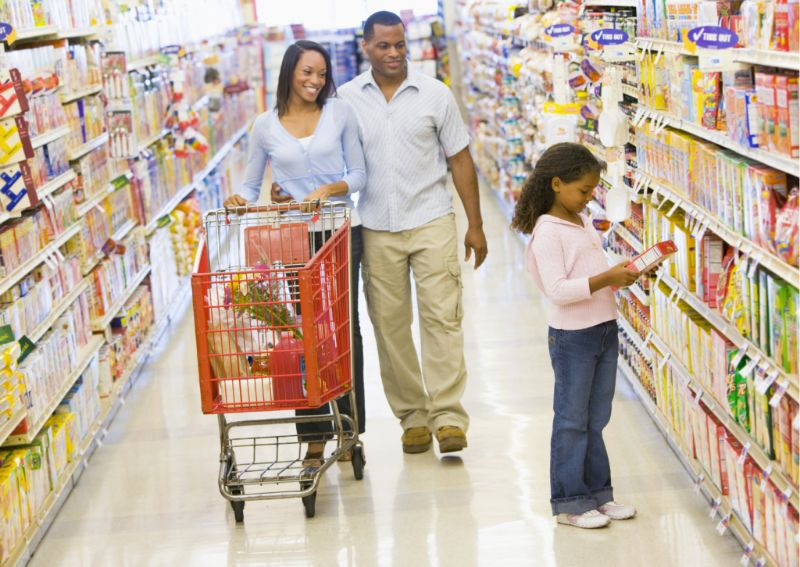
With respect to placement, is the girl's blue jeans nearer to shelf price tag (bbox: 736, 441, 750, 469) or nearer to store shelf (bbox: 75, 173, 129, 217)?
shelf price tag (bbox: 736, 441, 750, 469)

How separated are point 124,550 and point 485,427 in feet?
5.92


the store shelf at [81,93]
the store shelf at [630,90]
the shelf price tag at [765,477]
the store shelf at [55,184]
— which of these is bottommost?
the shelf price tag at [765,477]

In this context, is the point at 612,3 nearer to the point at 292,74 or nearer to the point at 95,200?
the point at 292,74

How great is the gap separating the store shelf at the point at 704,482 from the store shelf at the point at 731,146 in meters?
1.16

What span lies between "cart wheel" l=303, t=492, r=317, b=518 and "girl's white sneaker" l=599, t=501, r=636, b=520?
41.9 inches

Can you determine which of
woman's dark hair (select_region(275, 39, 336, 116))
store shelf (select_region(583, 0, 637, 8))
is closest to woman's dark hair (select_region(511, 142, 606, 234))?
woman's dark hair (select_region(275, 39, 336, 116))

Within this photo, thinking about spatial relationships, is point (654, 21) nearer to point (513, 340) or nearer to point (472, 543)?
point (472, 543)

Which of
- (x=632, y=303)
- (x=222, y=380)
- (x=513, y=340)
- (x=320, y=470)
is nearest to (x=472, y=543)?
(x=320, y=470)

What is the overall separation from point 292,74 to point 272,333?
1147mm

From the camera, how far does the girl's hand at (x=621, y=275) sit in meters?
3.69

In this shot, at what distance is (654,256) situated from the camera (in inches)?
145

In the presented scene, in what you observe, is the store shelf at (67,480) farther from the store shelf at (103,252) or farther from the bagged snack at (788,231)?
the bagged snack at (788,231)

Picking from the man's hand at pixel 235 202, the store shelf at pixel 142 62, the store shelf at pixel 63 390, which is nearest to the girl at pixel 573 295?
the man's hand at pixel 235 202

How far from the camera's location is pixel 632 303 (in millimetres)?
5570
